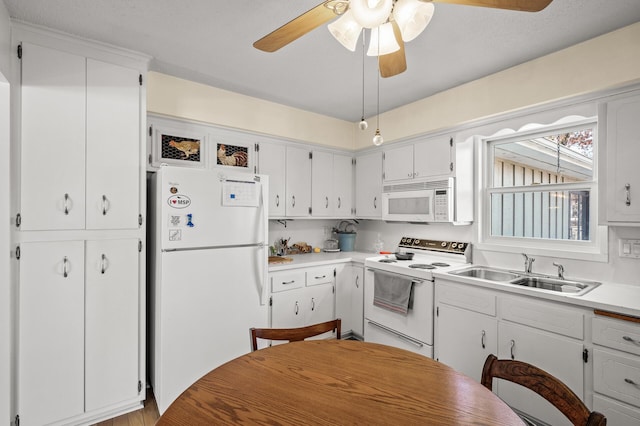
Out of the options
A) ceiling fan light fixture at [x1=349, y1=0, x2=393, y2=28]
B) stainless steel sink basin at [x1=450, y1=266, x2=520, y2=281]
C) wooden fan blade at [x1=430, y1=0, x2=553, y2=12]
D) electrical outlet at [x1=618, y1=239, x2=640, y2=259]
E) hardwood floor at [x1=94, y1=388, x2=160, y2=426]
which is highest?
wooden fan blade at [x1=430, y1=0, x2=553, y2=12]

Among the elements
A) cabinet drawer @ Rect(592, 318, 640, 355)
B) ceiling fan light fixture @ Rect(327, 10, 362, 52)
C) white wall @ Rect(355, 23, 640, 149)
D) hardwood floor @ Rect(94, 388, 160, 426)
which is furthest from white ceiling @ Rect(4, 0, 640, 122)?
hardwood floor @ Rect(94, 388, 160, 426)

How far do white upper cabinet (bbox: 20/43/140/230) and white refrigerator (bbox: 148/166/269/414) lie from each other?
0.28 meters

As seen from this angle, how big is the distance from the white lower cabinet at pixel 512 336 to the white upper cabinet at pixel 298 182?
64.6 inches

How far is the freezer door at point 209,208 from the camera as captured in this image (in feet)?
7.29

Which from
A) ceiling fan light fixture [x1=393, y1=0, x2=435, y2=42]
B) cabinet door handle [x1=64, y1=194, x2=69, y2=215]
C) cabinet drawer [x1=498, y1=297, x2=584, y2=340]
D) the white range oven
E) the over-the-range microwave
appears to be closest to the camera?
ceiling fan light fixture [x1=393, y1=0, x2=435, y2=42]

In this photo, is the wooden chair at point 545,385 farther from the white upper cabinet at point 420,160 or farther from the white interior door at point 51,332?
the white interior door at point 51,332

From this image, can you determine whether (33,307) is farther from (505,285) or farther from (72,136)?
(505,285)

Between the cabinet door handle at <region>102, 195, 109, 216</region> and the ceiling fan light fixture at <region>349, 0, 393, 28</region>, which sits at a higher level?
the ceiling fan light fixture at <region>349, 0, 393, 28</region>

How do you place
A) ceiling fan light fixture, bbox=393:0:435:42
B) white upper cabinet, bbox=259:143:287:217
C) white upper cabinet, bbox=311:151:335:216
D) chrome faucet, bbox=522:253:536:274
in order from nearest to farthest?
ceiling fan light fixture, bbox=393:0:435:42, chrome faucet, bbox=522:253:536:274, white upper cabinet, bbox=259:143:287:217, white upper cabinet, bbox=311:151:335:216

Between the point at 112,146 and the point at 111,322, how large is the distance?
121 cm

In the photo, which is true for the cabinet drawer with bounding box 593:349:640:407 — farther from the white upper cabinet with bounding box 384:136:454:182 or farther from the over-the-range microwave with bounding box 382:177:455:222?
the white upper cabinet with bounding box 384:136:454:182

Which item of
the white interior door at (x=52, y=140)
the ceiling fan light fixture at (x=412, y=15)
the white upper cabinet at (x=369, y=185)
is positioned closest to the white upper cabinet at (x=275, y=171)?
the white upper cabinet at (x=369, y=185)

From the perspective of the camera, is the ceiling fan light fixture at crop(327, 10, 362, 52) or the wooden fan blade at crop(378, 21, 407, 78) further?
the wooden fan blade at crop(378, 21, 407, 78)

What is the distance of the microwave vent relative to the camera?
292cm
